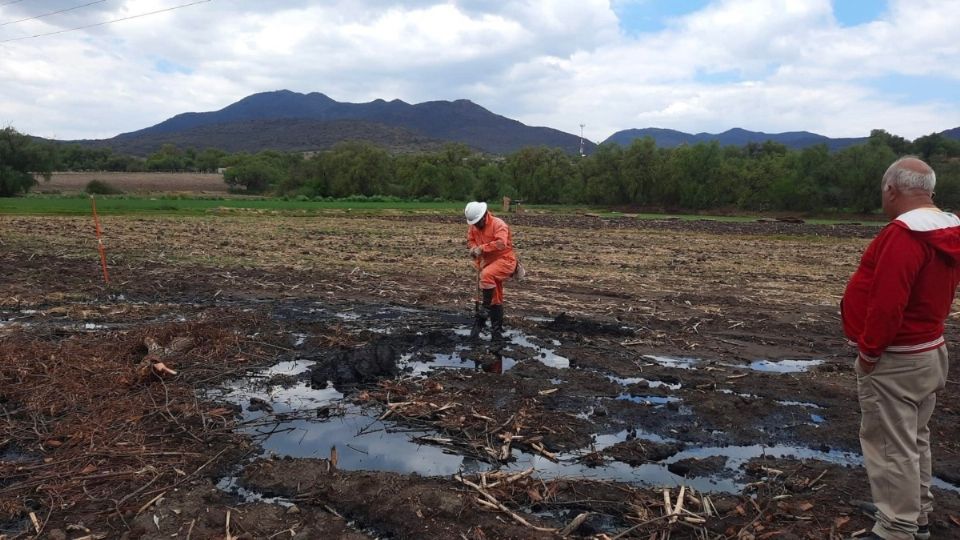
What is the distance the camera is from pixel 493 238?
9.48 m

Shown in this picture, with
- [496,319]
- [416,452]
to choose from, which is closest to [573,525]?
[416,452]

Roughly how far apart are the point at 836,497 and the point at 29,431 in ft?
22.7

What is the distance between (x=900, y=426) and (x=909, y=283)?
96cm

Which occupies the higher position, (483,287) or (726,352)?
(483,287)

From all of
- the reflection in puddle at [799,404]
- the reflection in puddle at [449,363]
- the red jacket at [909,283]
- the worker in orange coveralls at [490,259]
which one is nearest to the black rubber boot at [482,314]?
the worker in orange coveralls at [490,259]

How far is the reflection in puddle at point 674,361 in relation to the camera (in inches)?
326

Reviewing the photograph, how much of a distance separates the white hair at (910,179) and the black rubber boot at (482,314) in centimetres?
614

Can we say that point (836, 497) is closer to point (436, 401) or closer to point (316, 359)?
point (436, 401)

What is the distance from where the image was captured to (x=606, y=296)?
1338 centimetres

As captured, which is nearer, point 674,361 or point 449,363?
point 449,363

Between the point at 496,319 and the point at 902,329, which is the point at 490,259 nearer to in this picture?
the point at 496,319

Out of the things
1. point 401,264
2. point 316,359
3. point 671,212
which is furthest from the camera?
point 671,212

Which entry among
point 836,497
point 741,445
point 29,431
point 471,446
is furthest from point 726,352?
point 29,431

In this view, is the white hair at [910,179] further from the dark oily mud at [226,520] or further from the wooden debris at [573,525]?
the dark oily mud at [226,520]
